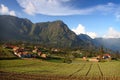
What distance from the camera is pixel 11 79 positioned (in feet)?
126

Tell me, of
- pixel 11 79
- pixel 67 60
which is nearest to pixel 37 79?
pixel 11 79

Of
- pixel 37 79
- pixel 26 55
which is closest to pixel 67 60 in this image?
pixel 26 55

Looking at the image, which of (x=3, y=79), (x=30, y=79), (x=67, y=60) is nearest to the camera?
(x=3, y=79)

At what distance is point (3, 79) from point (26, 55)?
427 ft

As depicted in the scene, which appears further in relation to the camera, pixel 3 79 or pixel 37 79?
pixel 37 79

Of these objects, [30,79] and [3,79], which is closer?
[3,79]

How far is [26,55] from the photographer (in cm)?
16712

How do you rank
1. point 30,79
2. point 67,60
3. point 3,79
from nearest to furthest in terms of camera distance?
point 3,79 < point 30,79 < point 67,60

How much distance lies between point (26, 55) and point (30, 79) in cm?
12808

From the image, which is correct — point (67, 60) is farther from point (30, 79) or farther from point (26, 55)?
point (30, 79)

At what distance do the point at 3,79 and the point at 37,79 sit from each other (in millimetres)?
6077

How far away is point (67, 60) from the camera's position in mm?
160000

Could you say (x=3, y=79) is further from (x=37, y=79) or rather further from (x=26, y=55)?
(x=26, y=55)

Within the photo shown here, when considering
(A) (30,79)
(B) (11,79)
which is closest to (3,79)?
(B) (11,79)
